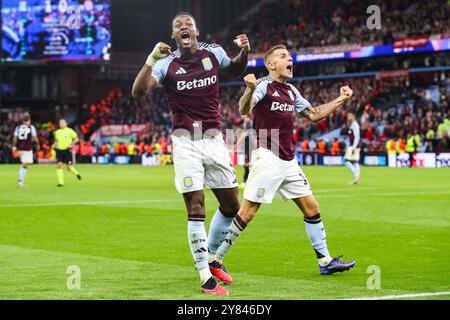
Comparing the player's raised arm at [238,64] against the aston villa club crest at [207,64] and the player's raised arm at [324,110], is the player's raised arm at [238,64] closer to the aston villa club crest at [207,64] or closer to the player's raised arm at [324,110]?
the aston villa club crest at [207,64]

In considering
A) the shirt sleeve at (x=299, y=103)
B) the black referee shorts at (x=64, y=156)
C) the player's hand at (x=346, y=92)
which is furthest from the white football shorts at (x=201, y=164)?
the black referee shorts at (x=64, y=156)

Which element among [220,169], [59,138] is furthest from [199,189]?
[59,138]

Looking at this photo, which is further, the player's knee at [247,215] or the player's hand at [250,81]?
the player's knee at [247,215]

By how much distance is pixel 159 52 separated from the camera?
9.45 m

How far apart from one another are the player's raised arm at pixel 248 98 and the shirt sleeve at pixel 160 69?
0.87 metres

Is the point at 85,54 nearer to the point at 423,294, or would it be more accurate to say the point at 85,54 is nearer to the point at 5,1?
the point at 5,1

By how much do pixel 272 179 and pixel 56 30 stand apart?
54.4 metres

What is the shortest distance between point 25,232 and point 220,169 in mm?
7207

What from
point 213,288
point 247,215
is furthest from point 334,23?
point 213,288

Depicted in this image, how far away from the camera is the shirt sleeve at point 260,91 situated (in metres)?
10.8

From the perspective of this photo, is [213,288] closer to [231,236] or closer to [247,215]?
[231,236]

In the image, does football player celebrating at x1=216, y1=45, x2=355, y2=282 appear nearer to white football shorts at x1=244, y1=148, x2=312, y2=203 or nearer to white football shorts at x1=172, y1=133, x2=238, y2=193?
white football shorts at x1=244, y1=148, x2=312, y2=203

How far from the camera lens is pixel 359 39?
2242 inches

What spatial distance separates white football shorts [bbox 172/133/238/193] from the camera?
9.80m
